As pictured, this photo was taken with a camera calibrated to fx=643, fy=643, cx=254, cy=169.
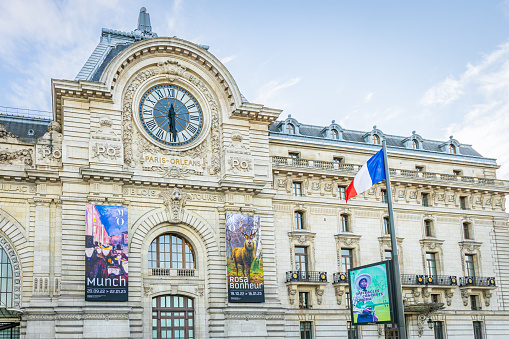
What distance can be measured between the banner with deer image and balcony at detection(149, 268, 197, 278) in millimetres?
2745

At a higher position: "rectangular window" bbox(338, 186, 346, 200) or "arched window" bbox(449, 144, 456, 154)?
"arched window" bbox(449, 144, 456, 154)

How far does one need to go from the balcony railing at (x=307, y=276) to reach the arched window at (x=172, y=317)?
7941 millimetres

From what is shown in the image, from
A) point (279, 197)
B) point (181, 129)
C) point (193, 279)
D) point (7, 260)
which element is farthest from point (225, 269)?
point (7, 260)

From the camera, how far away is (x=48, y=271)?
4084cm

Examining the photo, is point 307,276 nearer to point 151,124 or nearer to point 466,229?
point 151,124

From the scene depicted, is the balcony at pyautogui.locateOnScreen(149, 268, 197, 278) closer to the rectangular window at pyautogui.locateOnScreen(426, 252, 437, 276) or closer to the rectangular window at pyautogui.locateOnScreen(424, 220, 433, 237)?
the rectangular window at pyautogui.locateOnScreen(426, 252, 437, 276)

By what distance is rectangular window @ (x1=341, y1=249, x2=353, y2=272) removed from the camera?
2024 inches

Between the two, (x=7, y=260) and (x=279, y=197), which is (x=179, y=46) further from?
(x=7, y=260)

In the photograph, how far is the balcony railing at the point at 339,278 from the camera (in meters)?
49.8

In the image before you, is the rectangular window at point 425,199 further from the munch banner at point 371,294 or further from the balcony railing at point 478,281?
the munch banner at point 371,294

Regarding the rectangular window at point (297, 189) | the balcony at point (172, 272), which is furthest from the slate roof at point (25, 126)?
the rectangular window at point (297, 189)

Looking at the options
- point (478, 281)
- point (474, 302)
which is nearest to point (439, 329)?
point (474, 302)

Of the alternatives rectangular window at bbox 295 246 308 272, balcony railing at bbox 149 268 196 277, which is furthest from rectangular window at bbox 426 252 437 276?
balcony railing at bbox 149 268 196 277

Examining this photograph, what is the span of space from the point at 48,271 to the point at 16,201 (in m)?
5.10
